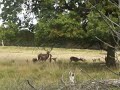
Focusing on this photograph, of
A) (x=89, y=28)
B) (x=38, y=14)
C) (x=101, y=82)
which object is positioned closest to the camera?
(x=101, y=82)

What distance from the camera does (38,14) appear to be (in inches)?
755

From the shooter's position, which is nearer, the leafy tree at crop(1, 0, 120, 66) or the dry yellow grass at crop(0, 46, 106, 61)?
the leafy tree at crop(1, 0, 120, 66)

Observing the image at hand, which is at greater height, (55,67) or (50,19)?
(50,19)

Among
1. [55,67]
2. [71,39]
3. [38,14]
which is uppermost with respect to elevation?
[38,14]

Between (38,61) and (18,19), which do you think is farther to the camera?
(18,19)

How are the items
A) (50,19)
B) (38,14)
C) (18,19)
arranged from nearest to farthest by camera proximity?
(50,19)
(38,14)
(18,19)

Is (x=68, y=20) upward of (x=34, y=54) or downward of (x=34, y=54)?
upward

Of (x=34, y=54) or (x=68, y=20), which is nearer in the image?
(x=68, y=20)

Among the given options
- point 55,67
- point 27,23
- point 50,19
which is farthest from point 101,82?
point 27,23

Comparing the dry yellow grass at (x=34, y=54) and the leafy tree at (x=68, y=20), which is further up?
the leafy tree at (x=68, y=20)

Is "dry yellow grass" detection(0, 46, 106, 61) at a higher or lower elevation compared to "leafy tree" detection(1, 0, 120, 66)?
lower

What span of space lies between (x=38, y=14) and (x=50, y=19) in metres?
1.39

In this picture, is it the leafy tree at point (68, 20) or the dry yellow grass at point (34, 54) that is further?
the dry yellow grass at point (34, 54)

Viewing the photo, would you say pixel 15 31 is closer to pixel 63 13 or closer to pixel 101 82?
pixel 63 13
